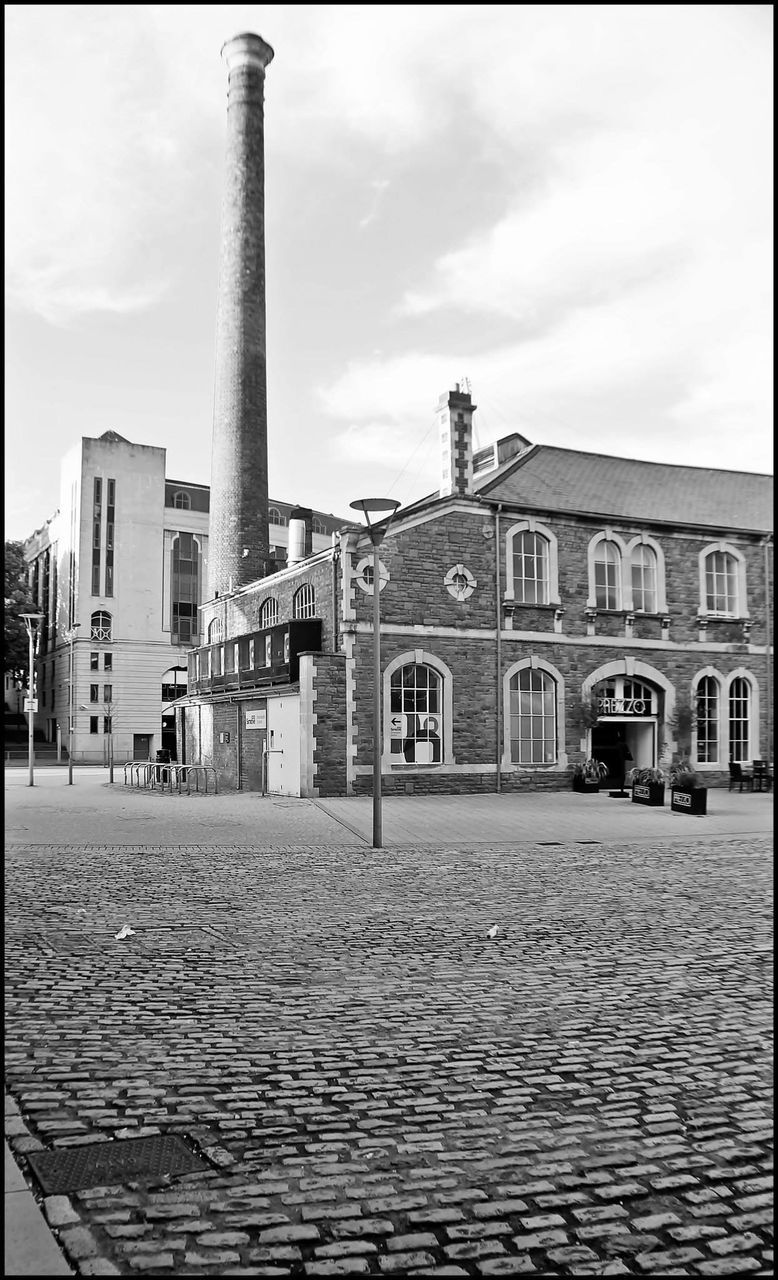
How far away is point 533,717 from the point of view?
2523 cm

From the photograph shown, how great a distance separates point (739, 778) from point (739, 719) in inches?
115

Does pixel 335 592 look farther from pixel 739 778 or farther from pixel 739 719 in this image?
pixel 739 719

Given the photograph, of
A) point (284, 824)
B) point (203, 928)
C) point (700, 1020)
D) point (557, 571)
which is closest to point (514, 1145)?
point (700, 1020)

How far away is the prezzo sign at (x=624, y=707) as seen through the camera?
26.3 meters

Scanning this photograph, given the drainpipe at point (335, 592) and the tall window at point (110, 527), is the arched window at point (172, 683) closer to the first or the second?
the tall window at point (110, 527)

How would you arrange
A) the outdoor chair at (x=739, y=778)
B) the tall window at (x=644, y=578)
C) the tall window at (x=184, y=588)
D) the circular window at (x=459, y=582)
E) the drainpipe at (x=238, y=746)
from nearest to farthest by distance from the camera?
the circular window at (x=459, y=582)
the outdoor chair at (x=739, y=778)
the tall window at (x=644, y=578)
the drainpipe at (x=238, y=746)
the tall window at (x=184, y=588)

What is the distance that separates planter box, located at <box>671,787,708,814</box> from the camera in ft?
64.6

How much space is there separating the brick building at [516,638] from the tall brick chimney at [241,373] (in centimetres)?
485

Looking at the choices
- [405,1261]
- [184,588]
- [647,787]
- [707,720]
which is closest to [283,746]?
[647,787]

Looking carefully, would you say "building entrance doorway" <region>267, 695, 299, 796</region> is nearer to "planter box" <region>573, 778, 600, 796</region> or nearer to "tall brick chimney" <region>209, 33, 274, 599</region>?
"planter box" <region>573, 778, 600, 796</region>

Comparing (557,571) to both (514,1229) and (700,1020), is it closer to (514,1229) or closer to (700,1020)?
(700,1020)

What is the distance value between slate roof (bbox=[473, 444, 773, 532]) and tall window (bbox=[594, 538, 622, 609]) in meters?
0.90

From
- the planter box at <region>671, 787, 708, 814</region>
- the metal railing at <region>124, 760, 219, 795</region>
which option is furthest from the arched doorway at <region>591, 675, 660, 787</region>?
the metal railing at <region>124, 760, 219, 795</region>

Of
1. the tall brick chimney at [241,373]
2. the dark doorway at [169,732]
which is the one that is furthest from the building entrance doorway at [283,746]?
the dark doorway at [169,732]
